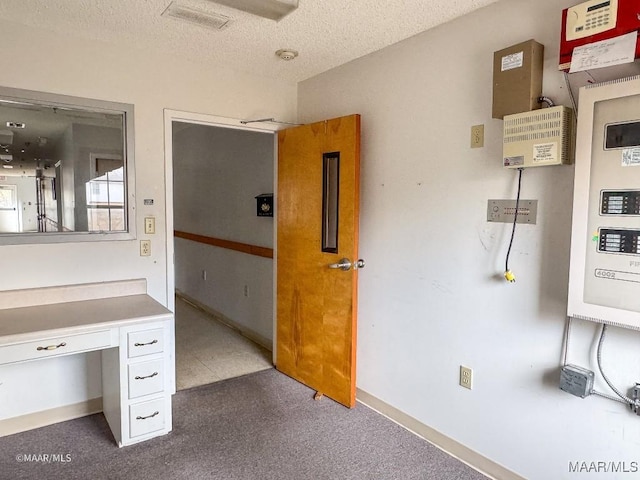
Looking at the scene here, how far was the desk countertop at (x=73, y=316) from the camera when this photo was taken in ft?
6.45

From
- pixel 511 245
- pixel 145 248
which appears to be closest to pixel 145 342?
pixel 145 248

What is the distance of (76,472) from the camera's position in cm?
206

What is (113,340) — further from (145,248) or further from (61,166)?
(61,166)

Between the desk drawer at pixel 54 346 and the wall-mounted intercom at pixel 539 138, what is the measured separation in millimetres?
2150

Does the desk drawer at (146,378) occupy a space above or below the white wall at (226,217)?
below

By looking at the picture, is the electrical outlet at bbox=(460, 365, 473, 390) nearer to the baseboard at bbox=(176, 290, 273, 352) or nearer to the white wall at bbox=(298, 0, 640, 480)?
the white wall at bbox=(298, 0, 640, 480)

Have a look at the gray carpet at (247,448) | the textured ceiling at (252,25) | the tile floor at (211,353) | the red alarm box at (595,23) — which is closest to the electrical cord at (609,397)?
the gray carpet at (247,448)

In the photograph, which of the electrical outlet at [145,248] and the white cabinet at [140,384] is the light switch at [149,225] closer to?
the electrical outlet at [145,248]

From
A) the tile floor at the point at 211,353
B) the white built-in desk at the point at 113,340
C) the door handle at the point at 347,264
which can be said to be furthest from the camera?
the tile floor at the point at 211,353

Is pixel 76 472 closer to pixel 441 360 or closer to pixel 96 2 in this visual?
pixel 441 360

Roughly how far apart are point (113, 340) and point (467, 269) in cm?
187

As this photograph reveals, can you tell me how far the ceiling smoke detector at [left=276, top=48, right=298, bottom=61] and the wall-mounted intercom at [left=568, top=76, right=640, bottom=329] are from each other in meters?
1.72

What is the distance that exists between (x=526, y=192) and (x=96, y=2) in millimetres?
2235

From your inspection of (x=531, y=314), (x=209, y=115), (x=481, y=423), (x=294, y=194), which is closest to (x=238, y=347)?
(x=294, y=194)
